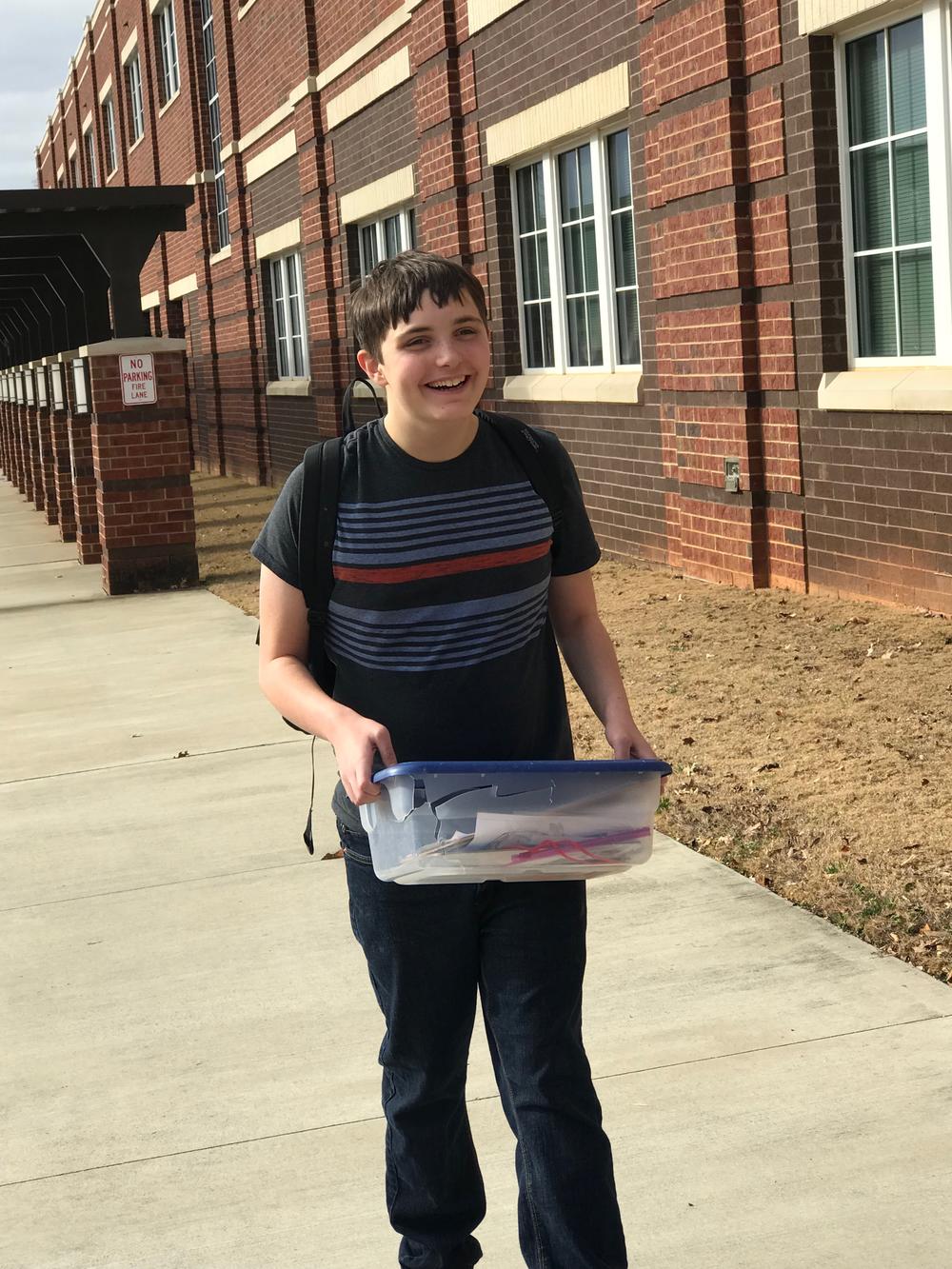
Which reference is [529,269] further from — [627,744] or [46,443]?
[627,744]

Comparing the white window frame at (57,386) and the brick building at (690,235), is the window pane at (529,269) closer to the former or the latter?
the brick building at (690,235)

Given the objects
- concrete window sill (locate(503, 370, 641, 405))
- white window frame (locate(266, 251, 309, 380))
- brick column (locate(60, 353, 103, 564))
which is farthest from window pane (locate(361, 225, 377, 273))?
concrete window sill (locate(503, 370, 641, 405))

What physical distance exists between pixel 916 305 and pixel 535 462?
6.31 metres

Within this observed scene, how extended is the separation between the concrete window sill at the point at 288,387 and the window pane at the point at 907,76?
42.8ft

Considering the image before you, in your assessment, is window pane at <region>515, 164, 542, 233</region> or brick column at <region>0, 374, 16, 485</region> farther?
brick column at <region>0, 374, 16, 485</region>

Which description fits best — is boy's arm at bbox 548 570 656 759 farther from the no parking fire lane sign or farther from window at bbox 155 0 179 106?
window at bbox 155 0 179 106

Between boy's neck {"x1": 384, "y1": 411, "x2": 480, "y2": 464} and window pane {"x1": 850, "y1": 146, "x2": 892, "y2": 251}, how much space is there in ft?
21.7

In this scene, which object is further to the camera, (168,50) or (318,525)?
(168,50)

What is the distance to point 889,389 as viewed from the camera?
850cm

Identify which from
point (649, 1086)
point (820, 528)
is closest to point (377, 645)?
point (649, 1086)

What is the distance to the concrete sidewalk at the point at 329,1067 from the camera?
3.31 metres

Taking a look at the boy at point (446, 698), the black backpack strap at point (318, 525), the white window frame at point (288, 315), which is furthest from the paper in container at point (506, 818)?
the white window frame at point (288, 315)

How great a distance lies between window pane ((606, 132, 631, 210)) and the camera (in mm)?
11617

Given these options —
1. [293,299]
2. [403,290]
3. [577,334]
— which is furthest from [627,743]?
[293,299]
